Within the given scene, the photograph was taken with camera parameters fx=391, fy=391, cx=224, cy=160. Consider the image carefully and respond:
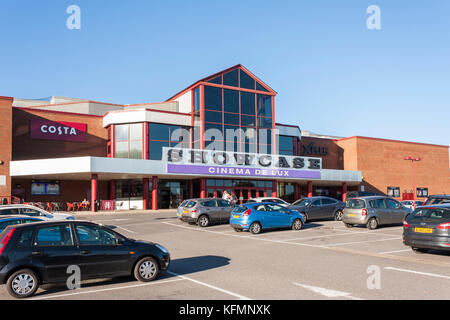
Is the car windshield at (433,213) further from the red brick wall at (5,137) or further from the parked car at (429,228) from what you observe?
the red brick wall at (5,137)

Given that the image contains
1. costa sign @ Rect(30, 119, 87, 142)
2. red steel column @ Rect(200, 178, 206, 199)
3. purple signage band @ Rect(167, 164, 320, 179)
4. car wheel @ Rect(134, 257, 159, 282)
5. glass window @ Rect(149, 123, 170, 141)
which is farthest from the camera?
glass window @ Rect(149, 123, 170, 141)

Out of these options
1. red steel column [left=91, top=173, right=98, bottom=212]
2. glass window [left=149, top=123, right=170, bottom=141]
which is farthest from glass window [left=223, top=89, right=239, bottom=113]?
red steel column [left=91, top=173, right=98, bottom=212]

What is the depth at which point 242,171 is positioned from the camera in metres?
36.8

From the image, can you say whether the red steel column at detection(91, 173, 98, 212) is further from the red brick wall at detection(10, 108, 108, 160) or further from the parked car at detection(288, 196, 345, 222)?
the parked car at detection(288, 196, 345, 222)

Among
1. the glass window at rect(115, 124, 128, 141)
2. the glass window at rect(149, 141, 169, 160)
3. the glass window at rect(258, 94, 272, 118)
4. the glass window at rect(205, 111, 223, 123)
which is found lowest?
the glass window at rect(149, 141, 169, 160)

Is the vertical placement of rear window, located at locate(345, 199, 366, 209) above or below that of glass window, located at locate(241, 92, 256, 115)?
below

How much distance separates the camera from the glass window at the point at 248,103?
4059cm

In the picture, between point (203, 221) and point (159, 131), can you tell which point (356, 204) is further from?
point (159, 131)

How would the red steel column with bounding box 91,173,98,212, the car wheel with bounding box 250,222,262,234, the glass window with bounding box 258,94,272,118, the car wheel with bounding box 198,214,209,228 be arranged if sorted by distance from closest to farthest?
the car wheel with bounding box 250,222,262,234 → the car wheel with bounding box 198,214,209,228 → the red steel column with bounding box 91,173,98,212 → the glass window with bounding box 258,94,272,118

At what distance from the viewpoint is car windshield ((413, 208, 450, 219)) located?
35.9 feet

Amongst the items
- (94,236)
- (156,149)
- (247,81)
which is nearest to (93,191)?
(156,149)

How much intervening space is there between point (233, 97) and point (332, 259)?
30611 mm

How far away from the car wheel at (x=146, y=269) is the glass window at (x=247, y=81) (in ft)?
110

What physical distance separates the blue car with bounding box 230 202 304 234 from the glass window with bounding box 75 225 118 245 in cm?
995
